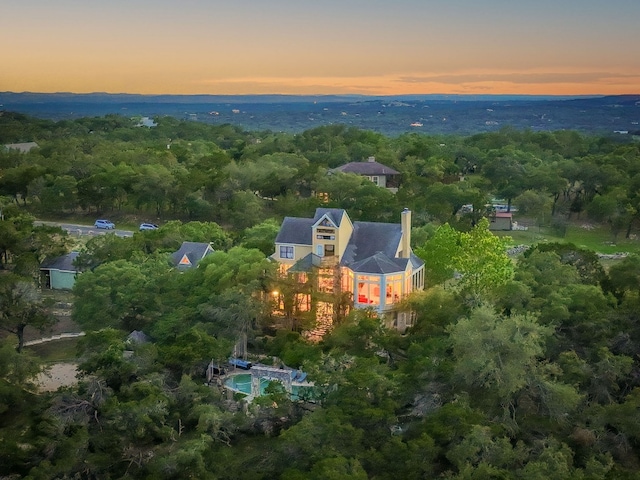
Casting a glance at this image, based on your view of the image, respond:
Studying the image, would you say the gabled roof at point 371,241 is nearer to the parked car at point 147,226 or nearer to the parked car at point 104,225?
the parked car at point 147,226

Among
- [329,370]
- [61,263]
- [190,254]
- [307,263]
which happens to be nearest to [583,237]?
[307,263]

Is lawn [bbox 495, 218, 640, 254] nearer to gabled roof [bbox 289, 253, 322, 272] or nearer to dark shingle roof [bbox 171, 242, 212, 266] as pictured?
gabled roof [bbox 289, 253, 322, 272]

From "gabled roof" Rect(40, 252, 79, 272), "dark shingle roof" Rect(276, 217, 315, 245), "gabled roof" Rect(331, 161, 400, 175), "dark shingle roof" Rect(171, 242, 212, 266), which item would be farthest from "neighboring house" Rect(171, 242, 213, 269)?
"gabled roof" Rect(331, 161, 400, 175)

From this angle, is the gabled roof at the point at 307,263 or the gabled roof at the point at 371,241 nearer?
the gabled roof at the point at 307,263

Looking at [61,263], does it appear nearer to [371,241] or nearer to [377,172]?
[371,241]

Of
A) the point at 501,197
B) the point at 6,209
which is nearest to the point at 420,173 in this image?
the point at 501,197

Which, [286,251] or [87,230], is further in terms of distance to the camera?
[87,230]

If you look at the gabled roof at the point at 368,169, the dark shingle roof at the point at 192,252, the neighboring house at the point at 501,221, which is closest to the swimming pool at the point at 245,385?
the dark shingle roof at the point at 192,252
